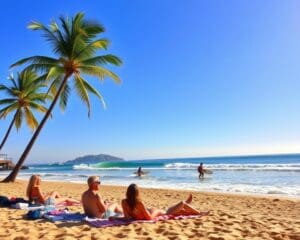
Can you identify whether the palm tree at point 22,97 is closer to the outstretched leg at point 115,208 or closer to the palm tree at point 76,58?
the palm tree at point 76,58

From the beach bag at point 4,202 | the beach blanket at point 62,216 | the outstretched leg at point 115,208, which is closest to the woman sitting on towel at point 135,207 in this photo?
the outstretched leg at point 115,208

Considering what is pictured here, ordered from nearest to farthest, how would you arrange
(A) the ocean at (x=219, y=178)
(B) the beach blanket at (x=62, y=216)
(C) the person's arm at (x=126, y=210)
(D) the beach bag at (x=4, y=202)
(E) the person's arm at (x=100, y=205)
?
(C) the person's arm at (x=126, y=210), (B) the beach blanket at (x=62, y=216), (E) the person's arm at (x=100, y=205), (D) the beach bag at (x=4, y=202), (A) the ocean at (x=219, y=178)

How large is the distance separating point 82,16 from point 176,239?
15.3 metres

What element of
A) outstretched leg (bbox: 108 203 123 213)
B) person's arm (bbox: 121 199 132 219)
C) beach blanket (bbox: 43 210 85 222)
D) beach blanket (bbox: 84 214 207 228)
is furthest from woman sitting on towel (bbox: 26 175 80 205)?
person's arm (bbox: 121 199 132 219)

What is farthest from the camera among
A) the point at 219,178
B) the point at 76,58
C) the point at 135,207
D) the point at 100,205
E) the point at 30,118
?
the point at 219,178

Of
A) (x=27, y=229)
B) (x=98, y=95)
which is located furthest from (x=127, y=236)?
(x=98, y=95)

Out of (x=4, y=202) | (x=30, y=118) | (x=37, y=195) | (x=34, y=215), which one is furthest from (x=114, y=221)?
(x=30, y=118)

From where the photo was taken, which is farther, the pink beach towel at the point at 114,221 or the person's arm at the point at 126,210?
the person's arm at the point at 126,210

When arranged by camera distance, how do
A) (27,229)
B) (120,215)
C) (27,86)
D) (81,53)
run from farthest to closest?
(27,86)
(81,53)
(120,215)
(27,229)

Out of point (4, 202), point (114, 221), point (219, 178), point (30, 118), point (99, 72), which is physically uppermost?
point (99, 72)

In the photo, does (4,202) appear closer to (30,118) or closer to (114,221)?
(114,221)

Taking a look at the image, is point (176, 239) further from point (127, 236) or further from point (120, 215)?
point (120, 215)

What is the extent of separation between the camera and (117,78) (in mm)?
18812

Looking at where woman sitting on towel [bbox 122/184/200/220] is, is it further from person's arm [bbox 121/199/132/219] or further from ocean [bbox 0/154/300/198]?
ocean [bbox 0/154/300/198]
